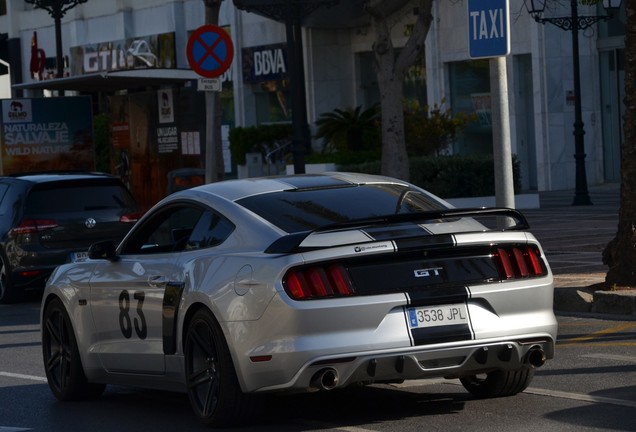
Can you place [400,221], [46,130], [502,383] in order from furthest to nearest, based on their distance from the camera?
1. [46,130]
2. [502,383]
3. [400,221]

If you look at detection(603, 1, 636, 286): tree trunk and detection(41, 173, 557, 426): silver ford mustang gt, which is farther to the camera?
detection(603, 1, 636, 286): tree trunk

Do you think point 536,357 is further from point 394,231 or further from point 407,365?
point 394,231

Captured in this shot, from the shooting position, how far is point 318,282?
808 centimetres

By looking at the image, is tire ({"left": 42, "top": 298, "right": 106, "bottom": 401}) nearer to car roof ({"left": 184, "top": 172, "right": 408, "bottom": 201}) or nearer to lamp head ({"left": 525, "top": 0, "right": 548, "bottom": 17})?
car roof ({"left": 184, "top": 172, "right": 408, "bottom": 201})

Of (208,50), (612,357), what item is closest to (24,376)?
(612,357)

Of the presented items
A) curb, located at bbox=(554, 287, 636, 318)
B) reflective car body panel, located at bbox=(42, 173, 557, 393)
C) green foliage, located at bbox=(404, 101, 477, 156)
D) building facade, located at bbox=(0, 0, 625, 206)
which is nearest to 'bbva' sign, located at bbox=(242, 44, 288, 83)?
building facade, located at bbox=(0, 0, 625, 206)

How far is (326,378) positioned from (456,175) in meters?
22.2

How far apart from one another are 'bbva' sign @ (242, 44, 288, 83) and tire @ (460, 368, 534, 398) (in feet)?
122

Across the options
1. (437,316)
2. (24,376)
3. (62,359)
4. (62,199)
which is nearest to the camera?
(437,316)

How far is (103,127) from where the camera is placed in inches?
1906

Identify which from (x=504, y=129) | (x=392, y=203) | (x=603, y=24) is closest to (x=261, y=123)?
(x=603, y=24)

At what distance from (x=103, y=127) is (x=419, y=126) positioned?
722 inches

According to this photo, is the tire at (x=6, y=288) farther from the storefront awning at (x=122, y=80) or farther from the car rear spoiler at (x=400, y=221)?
the car rear spoiler at (x=400, y=221)

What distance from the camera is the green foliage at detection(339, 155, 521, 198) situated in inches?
1179
